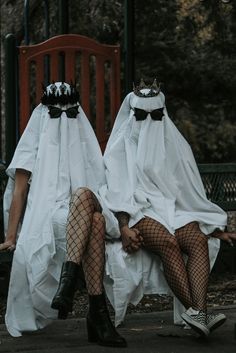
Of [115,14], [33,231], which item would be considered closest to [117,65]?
[33,231]

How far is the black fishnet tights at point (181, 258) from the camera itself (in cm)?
Answer: 523

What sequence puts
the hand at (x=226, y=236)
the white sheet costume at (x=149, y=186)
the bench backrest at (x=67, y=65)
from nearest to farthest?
the white sheet costume at (x=149, y=186)
the hand at (x=226, y=236)
the bench backrest at (x=67, y=65)

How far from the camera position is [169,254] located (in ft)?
17.3

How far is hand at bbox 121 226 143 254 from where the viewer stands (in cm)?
532

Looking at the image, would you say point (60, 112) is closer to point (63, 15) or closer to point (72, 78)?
point (72, 78)

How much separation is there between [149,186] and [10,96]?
6.07 feet

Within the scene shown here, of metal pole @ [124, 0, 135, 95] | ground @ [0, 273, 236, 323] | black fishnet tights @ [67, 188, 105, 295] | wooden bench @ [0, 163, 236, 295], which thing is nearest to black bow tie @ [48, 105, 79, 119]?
black fishnet tights @ [67, 188, 105, 295]

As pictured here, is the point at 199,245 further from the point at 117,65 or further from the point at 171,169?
the point at 117,65

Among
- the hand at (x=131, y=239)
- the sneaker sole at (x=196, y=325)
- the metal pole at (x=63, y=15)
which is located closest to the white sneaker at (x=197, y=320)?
the sneaker sole at (x=196, y=325)

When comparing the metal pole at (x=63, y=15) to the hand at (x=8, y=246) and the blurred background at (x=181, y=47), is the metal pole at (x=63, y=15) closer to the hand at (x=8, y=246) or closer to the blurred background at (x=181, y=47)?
the hand at (x=8, y=246)

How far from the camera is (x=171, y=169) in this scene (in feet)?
18.7

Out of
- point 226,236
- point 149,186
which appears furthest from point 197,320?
point 149,186

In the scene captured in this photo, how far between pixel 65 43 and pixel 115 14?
617 centimetres

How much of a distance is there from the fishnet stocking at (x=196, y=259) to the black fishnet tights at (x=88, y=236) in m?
0.50
